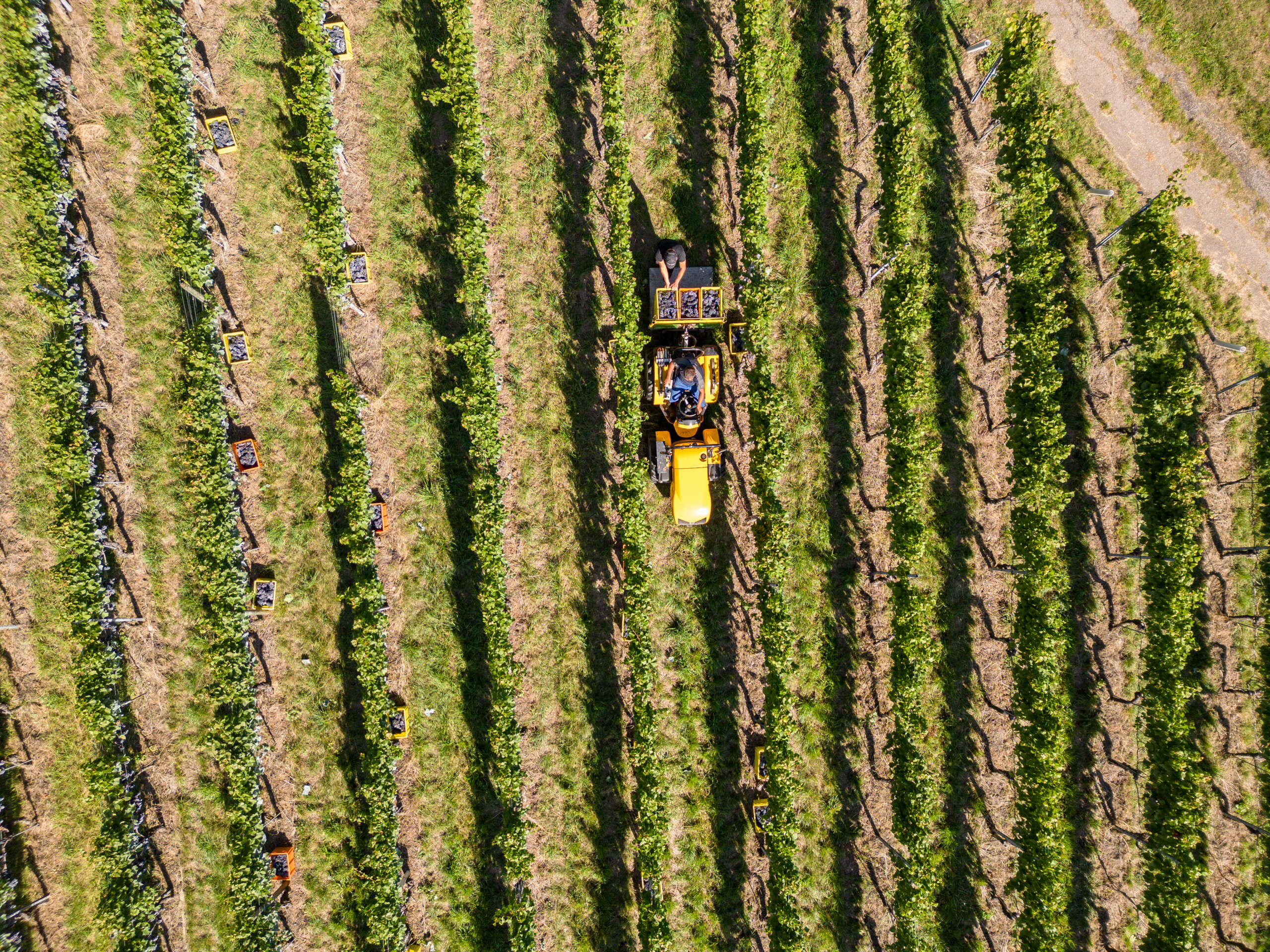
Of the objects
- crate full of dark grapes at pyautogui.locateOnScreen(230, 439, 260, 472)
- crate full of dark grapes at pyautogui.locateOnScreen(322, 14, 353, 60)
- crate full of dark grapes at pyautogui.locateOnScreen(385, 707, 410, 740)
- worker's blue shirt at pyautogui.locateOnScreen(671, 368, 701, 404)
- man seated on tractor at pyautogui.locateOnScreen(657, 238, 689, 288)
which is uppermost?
crate full of dark grapes at pyautogui.locateOnScreen(322, 14, 353, 60)

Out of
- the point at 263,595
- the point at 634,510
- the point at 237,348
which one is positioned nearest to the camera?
the point at 634,510

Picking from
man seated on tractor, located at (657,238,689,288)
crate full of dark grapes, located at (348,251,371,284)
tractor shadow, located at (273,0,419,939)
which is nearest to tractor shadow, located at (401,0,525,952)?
crate full of dark grapes, located at (348,251,371,284)

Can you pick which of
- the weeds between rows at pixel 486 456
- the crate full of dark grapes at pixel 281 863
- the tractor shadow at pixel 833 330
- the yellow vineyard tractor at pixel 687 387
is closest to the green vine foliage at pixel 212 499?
the crate full of dark grapes at pixel 281 863

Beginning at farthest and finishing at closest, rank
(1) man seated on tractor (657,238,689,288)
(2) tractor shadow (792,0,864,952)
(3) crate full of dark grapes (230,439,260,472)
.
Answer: (2) tractor shadow (792,0,864,952) → (3) crate full of dark grapes (230,439,260,472) → (1) man seated on tractor (657,238,689,288)

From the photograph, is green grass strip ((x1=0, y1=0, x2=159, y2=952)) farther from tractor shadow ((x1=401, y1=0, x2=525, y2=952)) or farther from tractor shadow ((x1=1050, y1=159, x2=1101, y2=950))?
tractor shadow ((x1=1050, y1=159, x2=1101, y2=950))

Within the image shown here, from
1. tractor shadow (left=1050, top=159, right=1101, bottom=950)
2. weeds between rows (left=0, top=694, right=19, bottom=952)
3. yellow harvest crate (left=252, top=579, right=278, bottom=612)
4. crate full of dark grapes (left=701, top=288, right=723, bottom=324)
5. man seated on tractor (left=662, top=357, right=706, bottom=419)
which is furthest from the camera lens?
tractor shadow (left=1050, top=159, right=1101, bottom=950)

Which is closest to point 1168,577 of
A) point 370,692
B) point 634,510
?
point 634,510

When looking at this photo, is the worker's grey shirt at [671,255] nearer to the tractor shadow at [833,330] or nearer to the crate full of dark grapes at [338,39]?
the tractor shadow at [833,330]

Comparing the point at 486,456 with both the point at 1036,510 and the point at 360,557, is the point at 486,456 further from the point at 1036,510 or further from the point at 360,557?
the point at 1036,510
